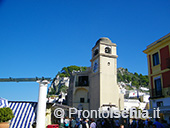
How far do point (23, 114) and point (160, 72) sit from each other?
46.9ft

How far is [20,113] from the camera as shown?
11.9 meters

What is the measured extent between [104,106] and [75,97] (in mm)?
8103

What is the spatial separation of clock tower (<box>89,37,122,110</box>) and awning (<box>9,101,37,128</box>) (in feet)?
64.2

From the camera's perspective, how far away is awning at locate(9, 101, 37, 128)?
11.5m

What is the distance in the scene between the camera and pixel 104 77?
32750 mm

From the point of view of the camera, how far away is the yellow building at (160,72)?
17688 mm

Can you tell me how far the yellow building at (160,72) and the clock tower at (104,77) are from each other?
12.2 metres

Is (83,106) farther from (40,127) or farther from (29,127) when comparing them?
(40,127)

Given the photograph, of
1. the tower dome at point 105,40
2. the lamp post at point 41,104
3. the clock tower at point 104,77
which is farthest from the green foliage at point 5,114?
the tower dome at point 105,40

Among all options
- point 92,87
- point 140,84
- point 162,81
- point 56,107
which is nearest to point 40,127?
point 56,107

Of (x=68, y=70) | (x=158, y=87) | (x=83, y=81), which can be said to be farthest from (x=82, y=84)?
(x=68, y=70)

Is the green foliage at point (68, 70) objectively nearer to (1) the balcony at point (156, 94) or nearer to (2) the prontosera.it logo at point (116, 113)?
(2) the prontosera.it logo at point (116, 113)

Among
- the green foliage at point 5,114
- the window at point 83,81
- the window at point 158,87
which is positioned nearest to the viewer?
the green foliage at point 5,114

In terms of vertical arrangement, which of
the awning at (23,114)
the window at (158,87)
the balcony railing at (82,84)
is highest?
the balcony railing at (82,84)
